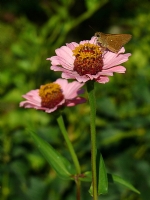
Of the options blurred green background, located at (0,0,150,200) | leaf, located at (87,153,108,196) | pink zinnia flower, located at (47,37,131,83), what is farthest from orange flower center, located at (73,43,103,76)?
blurred green background, located at (0,0,150,200)

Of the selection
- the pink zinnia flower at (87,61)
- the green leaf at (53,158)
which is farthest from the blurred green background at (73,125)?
the pink zinnia flower at (87,61)

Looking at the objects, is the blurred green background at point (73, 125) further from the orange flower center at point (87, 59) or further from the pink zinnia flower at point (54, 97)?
the orange flower center at point (87, 59)

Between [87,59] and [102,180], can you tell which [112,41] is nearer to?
[87,59]

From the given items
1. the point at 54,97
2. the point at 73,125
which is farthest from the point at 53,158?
the point at 73,125

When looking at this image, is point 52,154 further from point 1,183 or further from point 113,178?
point 1,183

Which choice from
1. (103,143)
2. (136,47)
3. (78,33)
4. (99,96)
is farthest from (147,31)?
(78,33)

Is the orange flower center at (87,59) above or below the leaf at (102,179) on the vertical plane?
above

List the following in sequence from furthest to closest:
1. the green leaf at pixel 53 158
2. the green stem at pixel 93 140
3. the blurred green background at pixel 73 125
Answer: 1. the blurred green background at pixel 73 125
2. the green leaf at pixel 53 158
3. the green stem at pixel 93 140
